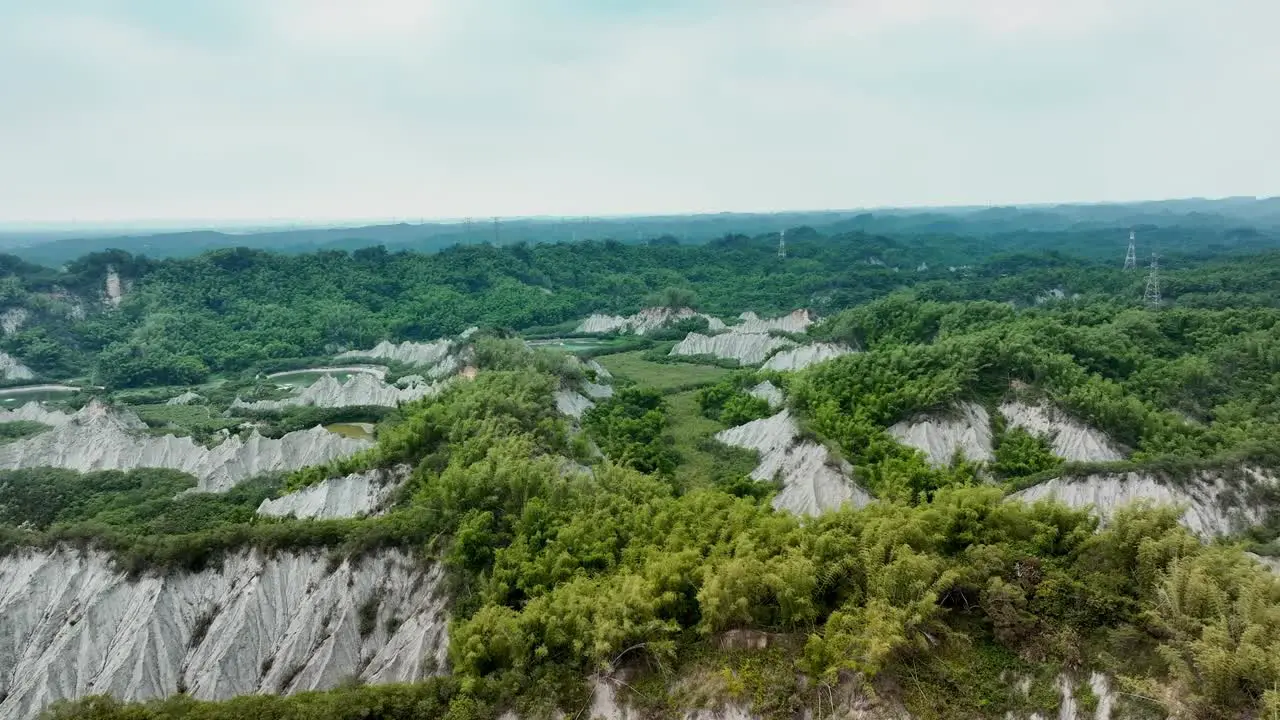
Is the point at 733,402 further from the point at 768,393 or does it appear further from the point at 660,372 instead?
the point at 660,372

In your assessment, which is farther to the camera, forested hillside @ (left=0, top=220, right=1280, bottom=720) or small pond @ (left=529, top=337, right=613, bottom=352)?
small pond @ (left=529, top=337, right=613, bottom=352)

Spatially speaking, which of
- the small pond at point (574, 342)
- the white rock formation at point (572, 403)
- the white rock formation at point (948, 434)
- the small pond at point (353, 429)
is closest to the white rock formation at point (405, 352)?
the small pond at point (574, 342)

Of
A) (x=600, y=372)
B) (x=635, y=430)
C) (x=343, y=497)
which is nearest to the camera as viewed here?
(x=343, y=497)

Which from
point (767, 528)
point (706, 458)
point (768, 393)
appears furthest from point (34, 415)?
point (767, 528)

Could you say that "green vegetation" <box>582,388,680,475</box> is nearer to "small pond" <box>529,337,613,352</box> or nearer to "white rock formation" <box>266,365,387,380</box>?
"white rock formation" <box>266,365,387,380</box>

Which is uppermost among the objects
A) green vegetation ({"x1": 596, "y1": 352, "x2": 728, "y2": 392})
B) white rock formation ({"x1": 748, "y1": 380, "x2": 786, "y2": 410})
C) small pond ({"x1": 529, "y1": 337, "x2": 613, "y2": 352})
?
white rock formation ({"x1": 748, "y1": 380, "x2": 786, "y2": 410})

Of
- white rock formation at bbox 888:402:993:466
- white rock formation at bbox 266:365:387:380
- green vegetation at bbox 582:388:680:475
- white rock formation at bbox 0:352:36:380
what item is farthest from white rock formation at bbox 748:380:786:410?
white rock formation at bbox 0:352:36:380

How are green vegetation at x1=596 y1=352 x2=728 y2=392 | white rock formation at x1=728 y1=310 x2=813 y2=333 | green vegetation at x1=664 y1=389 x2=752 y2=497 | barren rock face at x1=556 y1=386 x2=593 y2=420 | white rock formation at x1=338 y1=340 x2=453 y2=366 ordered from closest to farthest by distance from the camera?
green vegetation at x1=664 y1=389 x2=752 y2=497 < barren rock face at x1=556 y1=386 x2=593 y2=420 < green vegetation at x1=596 y1=352 x2=728 y2=392 < white rock formation at x1=338 y1=340 x2=453 y2=366 < white rock formation at x1=728 y1=310 x2=813 y2=333
